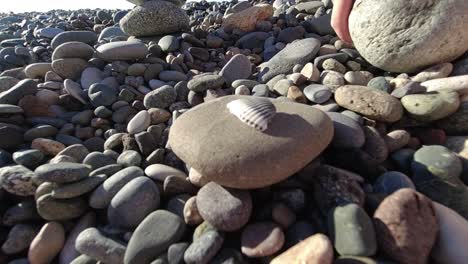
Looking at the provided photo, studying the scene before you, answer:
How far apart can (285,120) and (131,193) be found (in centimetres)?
99

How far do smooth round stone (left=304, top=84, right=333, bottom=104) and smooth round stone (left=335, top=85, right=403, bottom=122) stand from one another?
196mm

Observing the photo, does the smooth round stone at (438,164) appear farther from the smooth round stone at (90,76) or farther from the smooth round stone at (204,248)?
the smooth round stone at (90,76)

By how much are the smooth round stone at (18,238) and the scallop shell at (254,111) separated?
1.39 m

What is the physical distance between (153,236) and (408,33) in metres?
2.49

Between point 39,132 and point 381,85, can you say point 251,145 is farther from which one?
point 39,132

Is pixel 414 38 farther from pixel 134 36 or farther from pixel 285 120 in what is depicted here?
pixel 134 36

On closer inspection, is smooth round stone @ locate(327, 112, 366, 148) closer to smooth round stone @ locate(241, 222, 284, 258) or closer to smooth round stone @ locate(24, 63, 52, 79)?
smooth round stone @ locate(241, 222, 284, 258)

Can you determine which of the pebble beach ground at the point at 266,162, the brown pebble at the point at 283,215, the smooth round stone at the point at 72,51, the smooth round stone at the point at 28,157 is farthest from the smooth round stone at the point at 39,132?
the brown pebble at the point at 283,215

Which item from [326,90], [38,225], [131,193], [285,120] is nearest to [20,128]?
[38,225]

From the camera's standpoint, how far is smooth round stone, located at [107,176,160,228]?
1806mm

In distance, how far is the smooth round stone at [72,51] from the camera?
3.62 meters

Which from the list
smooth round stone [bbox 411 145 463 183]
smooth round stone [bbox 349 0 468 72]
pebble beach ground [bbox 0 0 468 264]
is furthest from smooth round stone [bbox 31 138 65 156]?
smooth round stone [bbox 349 0 468 72]

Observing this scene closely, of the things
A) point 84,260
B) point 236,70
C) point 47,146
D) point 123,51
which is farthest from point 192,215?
point 123,51

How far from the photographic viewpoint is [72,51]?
3639mm
